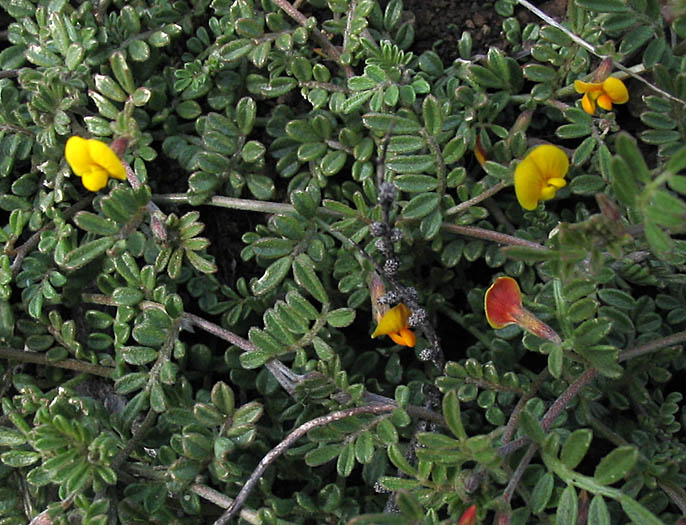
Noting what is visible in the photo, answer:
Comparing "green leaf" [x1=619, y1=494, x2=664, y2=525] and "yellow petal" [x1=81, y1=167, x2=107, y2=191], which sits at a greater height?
"yellow petal" [x1=81, y1=167, x2=107, y2=191]

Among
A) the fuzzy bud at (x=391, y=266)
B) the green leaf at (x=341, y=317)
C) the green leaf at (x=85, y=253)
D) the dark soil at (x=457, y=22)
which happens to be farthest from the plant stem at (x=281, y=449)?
the dark soil at (x=457, y=22)

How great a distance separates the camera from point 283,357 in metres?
1.96

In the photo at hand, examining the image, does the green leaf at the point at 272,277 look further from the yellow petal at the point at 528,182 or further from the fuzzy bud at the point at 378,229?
the yellow petal at the point at 528,182

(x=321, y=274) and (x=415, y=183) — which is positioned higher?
(x=415, y=183)

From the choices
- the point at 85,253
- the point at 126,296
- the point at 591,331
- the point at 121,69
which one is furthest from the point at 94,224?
the point at 591,331

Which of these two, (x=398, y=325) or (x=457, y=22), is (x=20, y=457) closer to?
(x=398, y=325)

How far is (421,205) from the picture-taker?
6.15 ft

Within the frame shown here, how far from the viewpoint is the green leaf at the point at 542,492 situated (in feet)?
4.97

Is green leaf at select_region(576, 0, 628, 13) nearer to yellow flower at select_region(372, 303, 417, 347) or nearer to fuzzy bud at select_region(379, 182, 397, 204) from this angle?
fuzzy bud at select_region(379, 182, 397, 204)

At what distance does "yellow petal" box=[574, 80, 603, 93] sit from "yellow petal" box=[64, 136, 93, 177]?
3.93 ft

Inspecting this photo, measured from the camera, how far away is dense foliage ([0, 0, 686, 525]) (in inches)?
66.7

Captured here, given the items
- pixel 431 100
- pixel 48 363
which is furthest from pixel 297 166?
pixel 48 363

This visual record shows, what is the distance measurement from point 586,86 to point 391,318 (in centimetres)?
75

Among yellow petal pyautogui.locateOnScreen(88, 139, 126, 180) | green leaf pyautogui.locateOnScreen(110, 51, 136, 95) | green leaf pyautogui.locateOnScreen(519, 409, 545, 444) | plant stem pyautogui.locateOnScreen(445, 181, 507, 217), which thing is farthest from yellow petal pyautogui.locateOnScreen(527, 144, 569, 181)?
green leaf pyautogui.locateOnScreen(110, 51, 136, 95)
